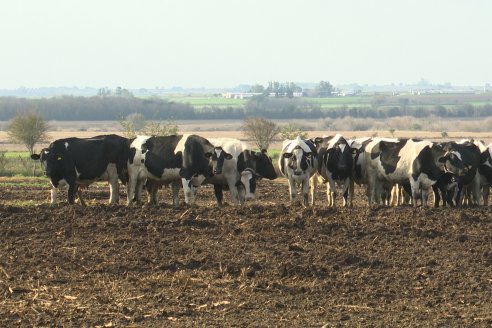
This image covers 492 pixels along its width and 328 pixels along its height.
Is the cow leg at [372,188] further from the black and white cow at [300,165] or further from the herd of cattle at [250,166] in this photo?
the black and white cow at [300,165]

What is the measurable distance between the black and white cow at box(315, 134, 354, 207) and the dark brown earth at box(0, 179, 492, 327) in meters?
4.01

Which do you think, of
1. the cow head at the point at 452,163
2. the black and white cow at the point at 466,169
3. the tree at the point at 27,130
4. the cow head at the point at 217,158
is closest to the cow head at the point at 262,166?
the cow head at the point at 217,158

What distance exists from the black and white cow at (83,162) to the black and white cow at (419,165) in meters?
6.66

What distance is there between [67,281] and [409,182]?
12213 millimetres

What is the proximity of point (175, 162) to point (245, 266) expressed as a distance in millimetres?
9312

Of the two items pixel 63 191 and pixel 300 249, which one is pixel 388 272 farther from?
pixel 63 191

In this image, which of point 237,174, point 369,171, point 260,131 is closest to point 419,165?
point 369,171

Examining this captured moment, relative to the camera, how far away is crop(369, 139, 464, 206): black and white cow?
80.9 feet

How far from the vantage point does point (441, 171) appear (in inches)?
977

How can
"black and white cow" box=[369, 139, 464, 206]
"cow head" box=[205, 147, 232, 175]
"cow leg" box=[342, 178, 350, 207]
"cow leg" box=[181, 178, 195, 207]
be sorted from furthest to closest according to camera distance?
"cow leg" box=[342, 178, 350, 207]
"cow head" box=[205, 147, 232, 175]
"cow leg" box=[181, 178, 195, 207]
"black and white cow" box=[369, 139, 464, 206]

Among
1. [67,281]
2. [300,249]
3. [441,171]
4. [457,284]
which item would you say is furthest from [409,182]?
[67,281]

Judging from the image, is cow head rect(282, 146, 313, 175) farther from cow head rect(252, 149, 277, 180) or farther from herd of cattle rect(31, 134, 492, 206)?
cow head rect(252, 149, 277, 180)

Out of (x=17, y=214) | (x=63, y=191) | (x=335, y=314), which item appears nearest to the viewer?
(x=335, y=314)

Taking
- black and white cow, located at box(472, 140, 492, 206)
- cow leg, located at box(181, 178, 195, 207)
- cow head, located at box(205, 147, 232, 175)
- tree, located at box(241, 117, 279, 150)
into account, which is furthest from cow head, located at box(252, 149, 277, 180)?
tree, located at box(241, 117, 279, 150)
